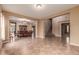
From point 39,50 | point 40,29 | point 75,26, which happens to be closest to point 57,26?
point 40,29

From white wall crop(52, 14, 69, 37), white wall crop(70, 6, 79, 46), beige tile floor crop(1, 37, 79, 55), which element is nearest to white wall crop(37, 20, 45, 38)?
white wall crop(52, 14, 69, 37)

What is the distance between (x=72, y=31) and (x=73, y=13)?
110cm

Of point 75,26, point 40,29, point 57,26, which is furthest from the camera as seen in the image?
point 57,26

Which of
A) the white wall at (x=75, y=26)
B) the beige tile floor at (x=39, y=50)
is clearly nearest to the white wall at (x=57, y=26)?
the white wall at (x=75, y=26)

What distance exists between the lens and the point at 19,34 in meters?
12.4

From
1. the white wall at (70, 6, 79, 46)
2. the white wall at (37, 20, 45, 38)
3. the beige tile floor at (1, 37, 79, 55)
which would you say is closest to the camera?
the beige tile floor at (1, 37, 79, 55)

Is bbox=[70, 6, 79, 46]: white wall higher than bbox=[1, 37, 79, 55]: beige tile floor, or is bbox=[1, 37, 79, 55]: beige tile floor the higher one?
bbox=[70, 6, 79, 46]: white wall

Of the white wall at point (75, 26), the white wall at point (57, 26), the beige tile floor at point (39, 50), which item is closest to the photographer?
the beige tile floor at point (39, 50)

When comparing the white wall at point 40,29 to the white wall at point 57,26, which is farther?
the white wall at point 57,26

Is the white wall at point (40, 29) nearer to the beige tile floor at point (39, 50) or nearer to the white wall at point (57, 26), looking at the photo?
the white wall at point (57, 26)

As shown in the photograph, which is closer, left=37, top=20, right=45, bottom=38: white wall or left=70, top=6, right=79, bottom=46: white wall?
left=70, top=6, right=79, bottom=46: white wall

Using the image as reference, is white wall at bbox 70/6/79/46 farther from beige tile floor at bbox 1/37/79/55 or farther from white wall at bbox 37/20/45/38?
white wall at bbox 37/20/45/38

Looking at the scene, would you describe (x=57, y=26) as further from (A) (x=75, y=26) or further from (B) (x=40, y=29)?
(A) (x=75, y=26)
